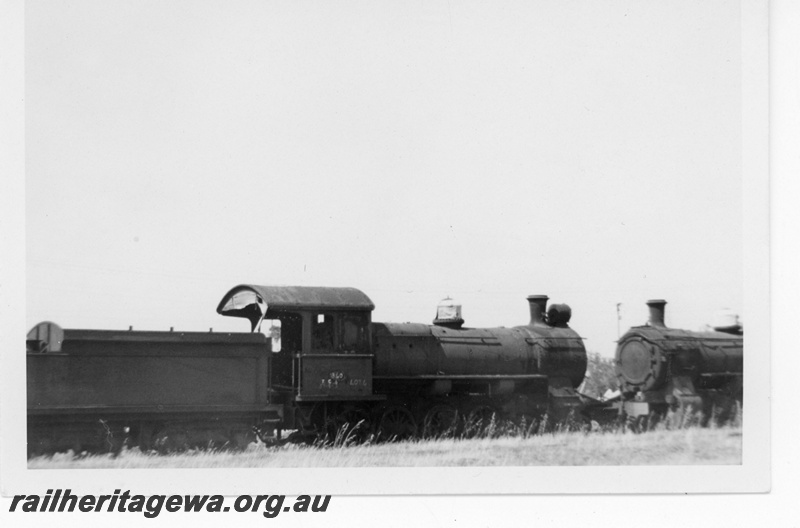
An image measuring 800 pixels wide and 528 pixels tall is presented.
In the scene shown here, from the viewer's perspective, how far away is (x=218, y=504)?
10.7 meters

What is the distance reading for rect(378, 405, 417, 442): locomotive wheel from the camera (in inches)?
539

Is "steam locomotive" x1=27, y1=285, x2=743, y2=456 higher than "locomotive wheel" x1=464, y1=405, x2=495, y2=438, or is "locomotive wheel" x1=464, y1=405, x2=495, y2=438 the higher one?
"steam locomotive" x1=27, y1=285, x2=743, y2=456

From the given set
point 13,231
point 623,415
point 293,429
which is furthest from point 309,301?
point 623,415

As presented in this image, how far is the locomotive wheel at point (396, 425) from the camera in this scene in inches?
539

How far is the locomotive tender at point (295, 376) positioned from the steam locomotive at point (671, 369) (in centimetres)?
127

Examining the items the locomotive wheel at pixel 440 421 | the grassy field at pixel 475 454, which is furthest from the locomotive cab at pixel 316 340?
the locomotive wheel at pixel 440 421

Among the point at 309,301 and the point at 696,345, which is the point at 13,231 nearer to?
the point at 309,301

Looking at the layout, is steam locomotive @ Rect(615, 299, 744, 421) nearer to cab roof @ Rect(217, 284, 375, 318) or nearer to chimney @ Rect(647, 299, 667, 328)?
chimney @ Rect(647, 299, 667, 328)

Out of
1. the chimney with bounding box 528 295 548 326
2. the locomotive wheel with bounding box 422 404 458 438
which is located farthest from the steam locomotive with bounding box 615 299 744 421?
the locomotive wheel with bounding box 422 404 458 438

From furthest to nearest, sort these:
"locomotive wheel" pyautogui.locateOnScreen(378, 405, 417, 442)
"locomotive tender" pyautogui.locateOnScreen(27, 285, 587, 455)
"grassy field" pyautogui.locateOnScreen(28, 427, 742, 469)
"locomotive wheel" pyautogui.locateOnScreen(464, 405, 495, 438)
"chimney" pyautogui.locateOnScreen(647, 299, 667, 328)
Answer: "chimney" pyautogui.locateOnScreen(647, 299, 667, 328) < "locomotive wheel" pyautogui.locateOnScreen(464, 405, 495, 438) < "locomotive wheel" pyautogui.locateOnScreen(378, 405, 417, 442) < "locomotive tender" pyautogui.locateOnScreen(27, 285, 587, 455) < "grassy field" pyautogui.locateOnScreen(28, 427, 742, 469)

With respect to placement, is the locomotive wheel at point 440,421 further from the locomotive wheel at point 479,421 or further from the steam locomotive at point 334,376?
the locomotive wheel at point 479,421

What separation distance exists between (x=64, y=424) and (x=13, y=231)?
8.77 ft

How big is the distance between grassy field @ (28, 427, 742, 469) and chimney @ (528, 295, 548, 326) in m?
2.33

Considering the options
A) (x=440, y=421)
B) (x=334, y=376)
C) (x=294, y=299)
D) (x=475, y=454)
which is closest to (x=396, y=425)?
(x=440, y=421)
